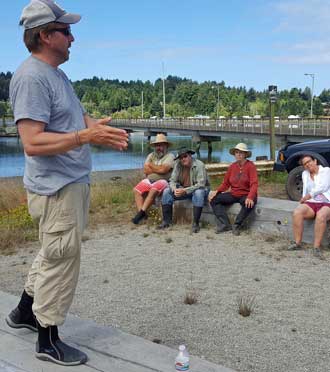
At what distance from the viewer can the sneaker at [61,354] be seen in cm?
289

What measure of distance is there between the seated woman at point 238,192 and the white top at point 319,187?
90cm

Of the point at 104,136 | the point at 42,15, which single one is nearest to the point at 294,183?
the point at 104,136

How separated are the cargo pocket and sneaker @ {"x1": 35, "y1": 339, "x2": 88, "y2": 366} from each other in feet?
1.74

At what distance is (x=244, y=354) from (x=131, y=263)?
8.38ft

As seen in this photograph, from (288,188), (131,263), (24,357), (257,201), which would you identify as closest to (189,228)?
(257,201)

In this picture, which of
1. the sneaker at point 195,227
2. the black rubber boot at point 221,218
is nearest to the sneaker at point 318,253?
the black rubber boot at point 221,218

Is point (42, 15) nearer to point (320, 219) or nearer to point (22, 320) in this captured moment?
point (22, 320)

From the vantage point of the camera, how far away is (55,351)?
2.92 meters

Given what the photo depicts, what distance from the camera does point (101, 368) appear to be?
9.41 feet

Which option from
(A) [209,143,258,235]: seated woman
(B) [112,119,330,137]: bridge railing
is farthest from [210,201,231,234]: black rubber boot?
(B) [112,119,330,137]: bridge railing

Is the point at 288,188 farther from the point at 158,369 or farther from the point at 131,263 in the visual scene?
the point at 158,369

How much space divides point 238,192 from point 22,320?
4.50 m

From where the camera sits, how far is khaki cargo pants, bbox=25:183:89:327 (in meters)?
2.77

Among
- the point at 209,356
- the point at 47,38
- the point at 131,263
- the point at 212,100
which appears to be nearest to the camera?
the point at 47,38
